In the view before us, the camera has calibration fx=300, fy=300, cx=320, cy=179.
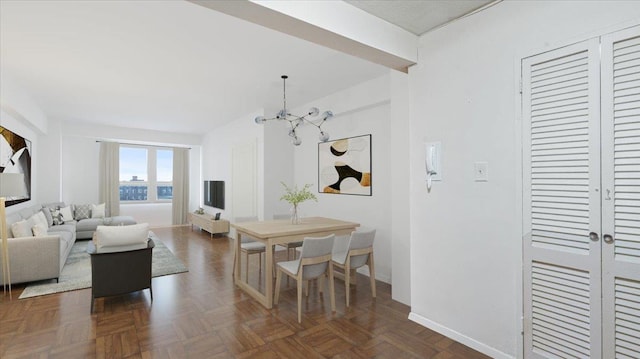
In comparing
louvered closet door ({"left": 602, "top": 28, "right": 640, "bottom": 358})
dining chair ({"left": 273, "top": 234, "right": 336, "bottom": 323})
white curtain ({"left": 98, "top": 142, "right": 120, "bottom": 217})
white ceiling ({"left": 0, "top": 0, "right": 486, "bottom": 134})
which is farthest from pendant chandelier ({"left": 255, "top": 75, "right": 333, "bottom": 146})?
white curtain ({"left": 98, "top": 142, "right": 120, "bottom": 217})

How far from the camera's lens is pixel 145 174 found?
28.5ft

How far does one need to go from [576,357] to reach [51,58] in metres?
5.43

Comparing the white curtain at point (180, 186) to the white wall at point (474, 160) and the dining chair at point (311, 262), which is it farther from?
the white wall at point (474, 160)

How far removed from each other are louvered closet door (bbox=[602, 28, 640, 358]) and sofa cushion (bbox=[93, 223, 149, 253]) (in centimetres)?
393

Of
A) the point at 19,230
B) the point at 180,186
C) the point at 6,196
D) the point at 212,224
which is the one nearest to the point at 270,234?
the point at 6,196

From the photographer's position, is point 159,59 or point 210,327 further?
point 159,59

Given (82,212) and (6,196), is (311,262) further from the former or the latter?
(82,212)

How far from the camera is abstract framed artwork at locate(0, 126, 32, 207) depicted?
4387 mm

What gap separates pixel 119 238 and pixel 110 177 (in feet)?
19.2

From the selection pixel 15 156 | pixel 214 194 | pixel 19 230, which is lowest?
pixel 19 230

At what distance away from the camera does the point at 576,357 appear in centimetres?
184

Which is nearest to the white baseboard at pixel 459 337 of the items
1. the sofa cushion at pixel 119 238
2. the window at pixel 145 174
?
the sofa cushion at pixel 119 238

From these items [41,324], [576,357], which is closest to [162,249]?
[41,324]

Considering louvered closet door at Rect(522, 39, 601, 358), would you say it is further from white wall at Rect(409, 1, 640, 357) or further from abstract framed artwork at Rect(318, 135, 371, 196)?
abstract framed artwork at Rect(318, 135, 371, 196)
